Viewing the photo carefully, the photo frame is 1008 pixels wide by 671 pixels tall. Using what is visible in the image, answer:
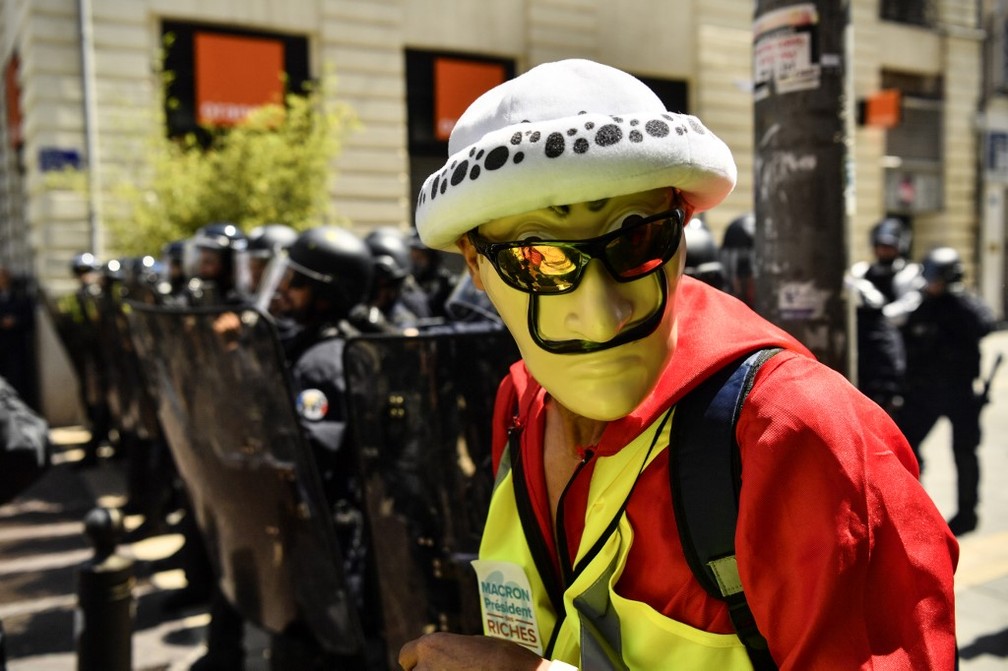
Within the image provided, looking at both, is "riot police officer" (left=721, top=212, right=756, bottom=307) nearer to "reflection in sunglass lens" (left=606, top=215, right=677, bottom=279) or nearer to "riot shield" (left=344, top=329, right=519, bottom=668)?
"riot shield" (left=344, top=329, right=519, bottom=668)

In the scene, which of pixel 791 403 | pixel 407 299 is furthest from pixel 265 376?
pixel 407 299

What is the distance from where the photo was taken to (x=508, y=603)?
145 centimetres

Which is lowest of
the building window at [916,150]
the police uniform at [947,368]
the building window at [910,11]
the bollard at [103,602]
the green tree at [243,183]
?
the bollard at [103,602]

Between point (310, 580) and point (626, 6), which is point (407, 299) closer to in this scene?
point (310, 580)

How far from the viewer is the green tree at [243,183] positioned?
8078 millimetres

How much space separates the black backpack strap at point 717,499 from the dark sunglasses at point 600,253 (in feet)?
0.67

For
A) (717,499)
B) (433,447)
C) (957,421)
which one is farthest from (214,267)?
(717,499)

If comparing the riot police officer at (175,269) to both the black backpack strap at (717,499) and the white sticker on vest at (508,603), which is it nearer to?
the white sticker on vest at (508,603)

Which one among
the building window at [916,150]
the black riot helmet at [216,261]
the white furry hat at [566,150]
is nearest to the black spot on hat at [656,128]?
the white furry hat at [566,150]

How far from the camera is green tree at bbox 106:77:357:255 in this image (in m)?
8.08

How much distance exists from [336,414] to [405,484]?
37.9 inches

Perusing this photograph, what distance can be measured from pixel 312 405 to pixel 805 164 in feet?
5.30

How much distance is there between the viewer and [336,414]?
9.68 feet

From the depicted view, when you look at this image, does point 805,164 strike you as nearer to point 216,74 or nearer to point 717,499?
point 717,499
